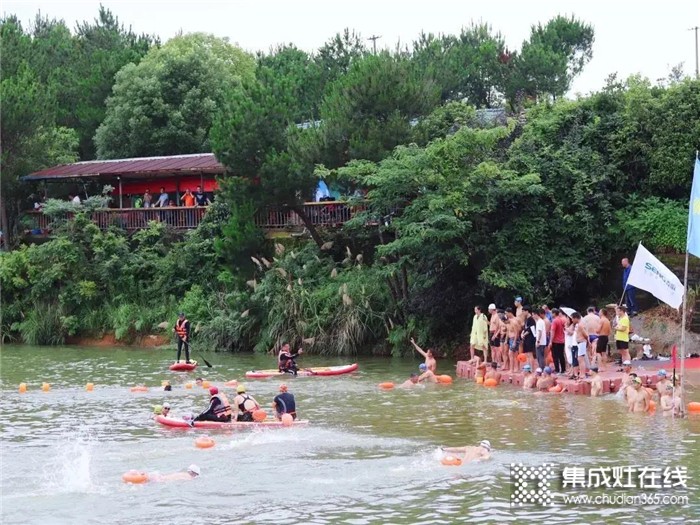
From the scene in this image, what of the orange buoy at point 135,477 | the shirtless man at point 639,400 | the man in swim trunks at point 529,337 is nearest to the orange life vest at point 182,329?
the man in swim trunks at point 529,337

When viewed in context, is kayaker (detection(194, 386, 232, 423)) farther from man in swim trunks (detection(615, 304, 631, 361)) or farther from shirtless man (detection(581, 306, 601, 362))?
man in swim trunks (detection(615, 304, 631, 361))

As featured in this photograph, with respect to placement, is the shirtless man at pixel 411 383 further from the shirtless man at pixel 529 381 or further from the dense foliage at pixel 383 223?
the dense foliage at pixel 383 223

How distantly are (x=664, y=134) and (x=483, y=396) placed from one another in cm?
1157

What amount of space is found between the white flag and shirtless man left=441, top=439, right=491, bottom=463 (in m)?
6.78

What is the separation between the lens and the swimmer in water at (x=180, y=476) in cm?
1722

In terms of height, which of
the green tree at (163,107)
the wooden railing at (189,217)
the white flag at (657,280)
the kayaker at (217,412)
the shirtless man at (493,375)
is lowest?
the kayaker at (217,412)

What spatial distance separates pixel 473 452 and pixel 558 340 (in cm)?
959

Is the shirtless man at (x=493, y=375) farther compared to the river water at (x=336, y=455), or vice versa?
the shirtless man at (x=493, y=375)

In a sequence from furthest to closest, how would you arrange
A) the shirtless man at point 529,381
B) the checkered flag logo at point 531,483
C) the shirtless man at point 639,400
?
the shirtless man at point 529,381 → the shirtless man at point 639,400 → the checkered flag logo at point 531,483

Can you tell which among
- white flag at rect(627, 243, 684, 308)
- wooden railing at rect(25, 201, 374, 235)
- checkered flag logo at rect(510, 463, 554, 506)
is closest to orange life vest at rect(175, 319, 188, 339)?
wooden railing at rect(25, 201, 374, 235)

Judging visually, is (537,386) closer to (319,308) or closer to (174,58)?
(319,308)

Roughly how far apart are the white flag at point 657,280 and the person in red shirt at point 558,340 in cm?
263

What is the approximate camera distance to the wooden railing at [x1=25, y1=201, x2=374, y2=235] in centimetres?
3966

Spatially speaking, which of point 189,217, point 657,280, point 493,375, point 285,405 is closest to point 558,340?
point 493,375
